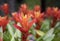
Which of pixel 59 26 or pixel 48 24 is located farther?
pixel 48 24

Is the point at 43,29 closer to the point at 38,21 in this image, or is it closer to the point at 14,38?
the point at 38,21

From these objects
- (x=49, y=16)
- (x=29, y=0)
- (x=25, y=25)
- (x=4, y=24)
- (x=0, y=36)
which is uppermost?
(x=29, y=0)

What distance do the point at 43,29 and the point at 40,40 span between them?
52 centimetres

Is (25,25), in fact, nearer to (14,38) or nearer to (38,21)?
(14,38)

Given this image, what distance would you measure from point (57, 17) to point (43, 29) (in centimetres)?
22

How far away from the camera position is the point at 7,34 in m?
1.96

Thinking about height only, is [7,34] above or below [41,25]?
below

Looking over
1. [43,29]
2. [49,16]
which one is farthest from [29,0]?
[43,29]

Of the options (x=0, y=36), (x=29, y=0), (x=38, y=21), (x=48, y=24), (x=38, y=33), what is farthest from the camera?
(x=29, y=0)

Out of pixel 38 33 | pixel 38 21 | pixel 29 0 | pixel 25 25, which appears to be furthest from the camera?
pixel 29 0

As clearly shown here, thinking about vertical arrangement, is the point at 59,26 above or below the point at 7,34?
above

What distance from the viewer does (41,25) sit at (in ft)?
8.06

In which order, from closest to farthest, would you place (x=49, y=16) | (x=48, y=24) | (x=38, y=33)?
(x=38, y=33) < (x=48, y=24) < (x=49, y=16)

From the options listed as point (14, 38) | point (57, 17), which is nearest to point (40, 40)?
point (14, 38)
